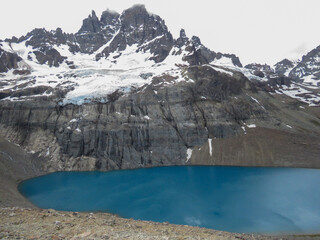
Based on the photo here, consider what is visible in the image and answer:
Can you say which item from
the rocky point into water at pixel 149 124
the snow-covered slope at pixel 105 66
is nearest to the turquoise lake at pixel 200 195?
the rocky point into water at pixel 149 124

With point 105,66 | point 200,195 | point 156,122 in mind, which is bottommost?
point 200,195

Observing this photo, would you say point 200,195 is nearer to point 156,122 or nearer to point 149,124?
point 149,124

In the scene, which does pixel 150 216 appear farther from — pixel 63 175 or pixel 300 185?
pixel 63 175

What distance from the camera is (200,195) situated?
4422cm

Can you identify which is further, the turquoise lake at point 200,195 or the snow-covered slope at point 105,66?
the snow-covered slope at point 105,66

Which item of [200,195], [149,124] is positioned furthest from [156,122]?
[200,195]

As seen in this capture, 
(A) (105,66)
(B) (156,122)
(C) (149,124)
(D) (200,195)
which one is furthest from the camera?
(A) (105,66)

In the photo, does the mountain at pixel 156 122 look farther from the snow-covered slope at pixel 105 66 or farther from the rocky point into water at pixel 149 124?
the snow-covered slope at pixel 105 66

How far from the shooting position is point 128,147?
2990 inches

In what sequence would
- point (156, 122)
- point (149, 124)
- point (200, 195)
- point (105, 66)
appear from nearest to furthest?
1. point (200, 195)
2. point (149, 124)
3. point (156, 122)
4. point (105, 66)

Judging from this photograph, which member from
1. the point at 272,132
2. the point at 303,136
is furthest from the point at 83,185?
the point at 303,136

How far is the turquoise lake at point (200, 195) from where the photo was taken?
3219cm

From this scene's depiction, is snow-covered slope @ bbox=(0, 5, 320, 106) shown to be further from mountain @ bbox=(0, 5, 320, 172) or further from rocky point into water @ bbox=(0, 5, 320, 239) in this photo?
rocky point into water @ bbox=(0, 5, 320, 239)

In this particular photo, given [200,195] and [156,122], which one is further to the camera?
[156,122]
